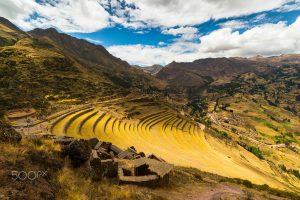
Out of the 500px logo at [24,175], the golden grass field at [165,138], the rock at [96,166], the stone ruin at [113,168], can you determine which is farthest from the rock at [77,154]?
the golden grass field at [165,138]

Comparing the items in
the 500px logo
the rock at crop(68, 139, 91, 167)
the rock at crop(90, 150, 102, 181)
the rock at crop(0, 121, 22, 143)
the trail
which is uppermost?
the rock at crop(0, 121, 22, 143)

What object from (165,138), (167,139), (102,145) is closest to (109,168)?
(102,145)

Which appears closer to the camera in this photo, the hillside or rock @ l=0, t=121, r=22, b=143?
the hillside

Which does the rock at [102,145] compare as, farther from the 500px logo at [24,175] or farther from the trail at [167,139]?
the trail at [167,139]

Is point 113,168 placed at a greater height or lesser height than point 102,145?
greater

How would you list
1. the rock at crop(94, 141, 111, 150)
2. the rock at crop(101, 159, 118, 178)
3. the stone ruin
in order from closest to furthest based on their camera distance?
the stone ruin < the rock at crop(101, 159, 118, 178) < the rock at crop(94, 141, 111, 150)

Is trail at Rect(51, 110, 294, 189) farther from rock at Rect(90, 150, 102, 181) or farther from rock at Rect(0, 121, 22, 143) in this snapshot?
rock at Rect(90, 150, 102, 181)

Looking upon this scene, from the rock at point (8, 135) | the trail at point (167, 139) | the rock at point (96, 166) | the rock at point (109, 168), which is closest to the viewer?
the rock at point (8, 135)

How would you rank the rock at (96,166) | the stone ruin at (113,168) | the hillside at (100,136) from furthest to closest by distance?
the stone ruin at (113,168) → the rock at (96,166) → the hillside at (100,136)

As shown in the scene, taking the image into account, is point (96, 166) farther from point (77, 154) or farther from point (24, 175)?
point (24, 175)

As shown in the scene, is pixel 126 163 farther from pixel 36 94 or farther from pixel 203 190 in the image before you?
pixel 36 94

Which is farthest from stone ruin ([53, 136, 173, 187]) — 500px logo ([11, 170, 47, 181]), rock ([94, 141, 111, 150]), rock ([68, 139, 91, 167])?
500px logo ([11, 170, 47, 181])

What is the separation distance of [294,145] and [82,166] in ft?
643

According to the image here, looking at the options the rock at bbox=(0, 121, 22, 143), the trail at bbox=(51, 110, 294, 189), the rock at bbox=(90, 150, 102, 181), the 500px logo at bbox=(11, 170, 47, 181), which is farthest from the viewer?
the trail at bbox=(51, 110, 294, 189)
